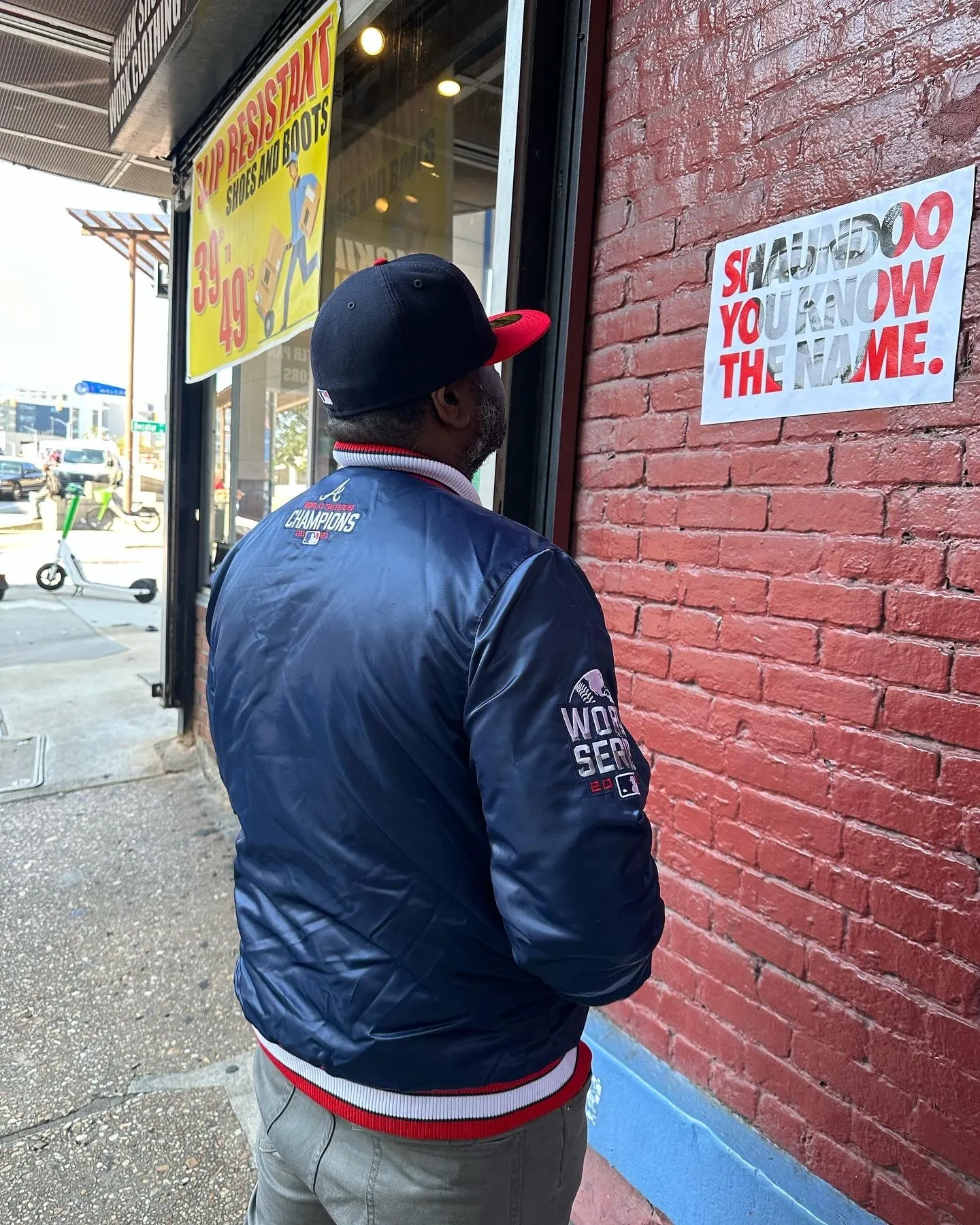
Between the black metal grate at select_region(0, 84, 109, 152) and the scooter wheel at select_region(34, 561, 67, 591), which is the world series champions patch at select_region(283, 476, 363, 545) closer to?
the black metal grate at select_region(0, 84, 109, 152)

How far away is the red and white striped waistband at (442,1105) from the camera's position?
1109 millimetres

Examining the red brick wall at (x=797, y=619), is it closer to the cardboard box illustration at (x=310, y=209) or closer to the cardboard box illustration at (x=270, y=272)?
the cardboard box illustration at (x=310, y=209)

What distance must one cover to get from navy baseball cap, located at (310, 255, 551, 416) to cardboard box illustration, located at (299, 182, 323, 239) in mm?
2375

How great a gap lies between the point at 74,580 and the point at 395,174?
929cm

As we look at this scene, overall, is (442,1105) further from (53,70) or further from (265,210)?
(53,70)

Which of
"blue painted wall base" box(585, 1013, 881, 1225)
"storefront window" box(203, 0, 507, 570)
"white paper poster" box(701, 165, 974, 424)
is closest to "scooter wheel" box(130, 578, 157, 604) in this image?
"storefront window" box(203, 0, 507, 570)

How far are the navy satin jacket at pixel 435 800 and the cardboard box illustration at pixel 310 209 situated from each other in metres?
2.57

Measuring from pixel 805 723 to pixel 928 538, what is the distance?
18.3 inches

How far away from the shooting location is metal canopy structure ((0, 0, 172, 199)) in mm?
4465

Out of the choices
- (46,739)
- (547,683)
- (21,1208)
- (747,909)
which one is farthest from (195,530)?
(547,683)

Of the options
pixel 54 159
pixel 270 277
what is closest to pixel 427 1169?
pixel 270 277

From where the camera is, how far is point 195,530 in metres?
Result: 5.91

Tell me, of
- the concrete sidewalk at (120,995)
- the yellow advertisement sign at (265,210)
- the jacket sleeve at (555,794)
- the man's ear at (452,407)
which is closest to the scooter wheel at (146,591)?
the concrete sidewalk at (120,995)

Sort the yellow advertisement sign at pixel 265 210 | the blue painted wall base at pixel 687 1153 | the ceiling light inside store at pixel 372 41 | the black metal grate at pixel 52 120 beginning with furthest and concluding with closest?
the black metal grate at pixel 52 120
the ceiling light inside store at pixel 372 41
the yellow advertisement sign at pixel 265 210
the blue painted wall base at pixel 687 1153
